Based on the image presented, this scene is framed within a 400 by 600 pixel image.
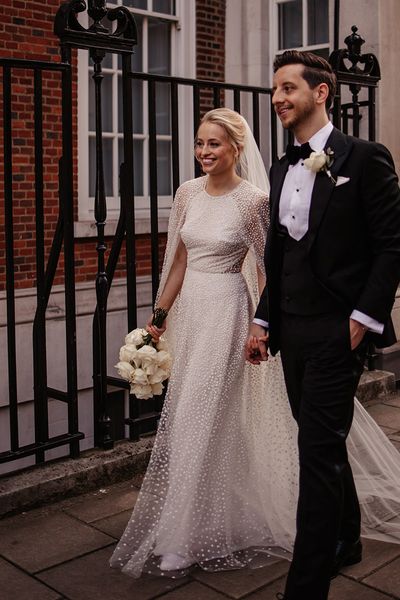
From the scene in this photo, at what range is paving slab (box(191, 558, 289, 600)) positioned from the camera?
3.66 m

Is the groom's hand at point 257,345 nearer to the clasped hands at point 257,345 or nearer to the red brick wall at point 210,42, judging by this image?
the clasped hands at point 257,345

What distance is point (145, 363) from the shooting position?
4.16 meters

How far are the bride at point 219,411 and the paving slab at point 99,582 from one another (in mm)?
83

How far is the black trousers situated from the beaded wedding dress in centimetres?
73

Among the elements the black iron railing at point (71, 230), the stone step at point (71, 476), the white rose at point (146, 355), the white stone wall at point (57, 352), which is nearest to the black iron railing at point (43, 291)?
the black iron railing at point (71, 230)

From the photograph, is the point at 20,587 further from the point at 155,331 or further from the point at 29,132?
the point at 29,132

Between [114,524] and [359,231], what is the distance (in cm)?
205

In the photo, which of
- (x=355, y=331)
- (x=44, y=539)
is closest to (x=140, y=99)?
(x=44, y=539)

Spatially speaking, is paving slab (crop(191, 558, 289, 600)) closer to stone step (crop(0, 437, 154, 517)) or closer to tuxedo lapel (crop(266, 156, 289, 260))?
stone step (crop(0, 437, 154, 517))

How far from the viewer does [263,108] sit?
10.3m

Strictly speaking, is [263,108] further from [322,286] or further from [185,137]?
[322,286]

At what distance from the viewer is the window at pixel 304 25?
9867 mm

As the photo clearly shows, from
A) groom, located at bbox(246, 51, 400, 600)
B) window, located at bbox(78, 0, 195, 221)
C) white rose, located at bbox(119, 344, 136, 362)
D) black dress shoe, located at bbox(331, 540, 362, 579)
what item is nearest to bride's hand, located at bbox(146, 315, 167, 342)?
white rose, located at bbox(119, 344, 136, 362)

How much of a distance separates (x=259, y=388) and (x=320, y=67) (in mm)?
1591
